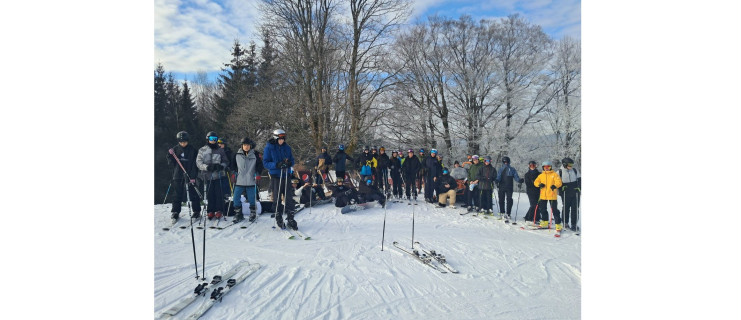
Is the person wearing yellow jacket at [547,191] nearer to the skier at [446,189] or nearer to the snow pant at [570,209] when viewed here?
the snow pant at [570,209]

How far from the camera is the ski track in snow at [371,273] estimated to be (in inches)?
67.4

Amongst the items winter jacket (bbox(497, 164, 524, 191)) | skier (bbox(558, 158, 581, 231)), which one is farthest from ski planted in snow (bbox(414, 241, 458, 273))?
winter jacket (bbox(497, 164, 524, 191))

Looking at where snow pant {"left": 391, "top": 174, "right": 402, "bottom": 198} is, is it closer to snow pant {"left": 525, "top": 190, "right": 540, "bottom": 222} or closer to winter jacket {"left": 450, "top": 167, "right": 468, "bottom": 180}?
winter jacket {"left": 450, "top": 167, "right": 468, "bottom": 180}

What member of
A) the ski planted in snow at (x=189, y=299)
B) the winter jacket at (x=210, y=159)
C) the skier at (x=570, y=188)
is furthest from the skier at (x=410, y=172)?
the ski planted in snow at (x=189, y=299)

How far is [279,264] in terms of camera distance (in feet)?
7.09

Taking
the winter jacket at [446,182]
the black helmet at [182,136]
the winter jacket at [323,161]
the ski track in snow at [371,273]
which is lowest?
the ski track in snow at [371,273]

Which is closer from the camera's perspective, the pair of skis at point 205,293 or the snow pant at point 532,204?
the pair of skis at point 205,293

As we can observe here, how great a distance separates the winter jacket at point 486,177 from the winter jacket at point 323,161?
2.16 meters

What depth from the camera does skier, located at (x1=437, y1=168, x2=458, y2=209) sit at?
4781 millimetres

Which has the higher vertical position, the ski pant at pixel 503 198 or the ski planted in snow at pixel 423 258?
the ski pant at pixel 503 198

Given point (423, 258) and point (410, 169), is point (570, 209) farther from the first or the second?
point (410, 169)
